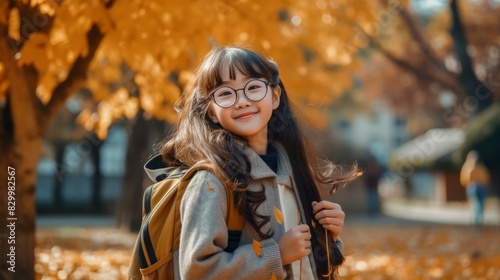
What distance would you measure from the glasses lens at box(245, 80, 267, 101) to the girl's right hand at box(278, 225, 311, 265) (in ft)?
1.62

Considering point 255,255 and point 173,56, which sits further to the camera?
point 173,56

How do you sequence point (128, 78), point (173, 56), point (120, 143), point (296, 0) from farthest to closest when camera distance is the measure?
point (120, 143)
point (128, 78)
point (296, 0)
point (173, 56)

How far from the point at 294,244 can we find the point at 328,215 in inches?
10.5

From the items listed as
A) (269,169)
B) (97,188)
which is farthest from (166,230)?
(97,188)

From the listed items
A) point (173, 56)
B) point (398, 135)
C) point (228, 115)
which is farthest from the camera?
point (398, 135)

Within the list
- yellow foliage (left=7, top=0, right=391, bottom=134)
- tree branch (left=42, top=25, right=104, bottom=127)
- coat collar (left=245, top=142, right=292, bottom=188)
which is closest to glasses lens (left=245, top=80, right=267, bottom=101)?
coat collar (left=245, top=142, right=292, bottom=188)

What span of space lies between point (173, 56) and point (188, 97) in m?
3.76

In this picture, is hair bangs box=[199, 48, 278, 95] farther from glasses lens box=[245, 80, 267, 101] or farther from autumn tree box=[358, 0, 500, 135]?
autumn tree box=[358, 0, 500, 135]

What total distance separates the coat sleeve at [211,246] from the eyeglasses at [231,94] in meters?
0.30

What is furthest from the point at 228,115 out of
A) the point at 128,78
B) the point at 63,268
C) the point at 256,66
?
the point at 128,78

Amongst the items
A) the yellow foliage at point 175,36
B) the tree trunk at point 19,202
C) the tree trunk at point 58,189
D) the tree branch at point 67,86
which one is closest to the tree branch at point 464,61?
the yellow foliage at point 175,36

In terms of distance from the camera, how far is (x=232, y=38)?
22.4 feet

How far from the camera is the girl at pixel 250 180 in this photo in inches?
103

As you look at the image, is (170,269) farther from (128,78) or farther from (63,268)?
(128,78)
